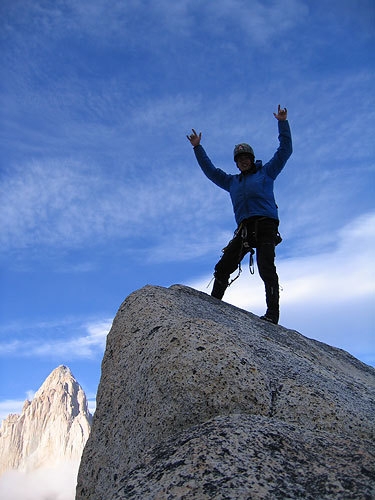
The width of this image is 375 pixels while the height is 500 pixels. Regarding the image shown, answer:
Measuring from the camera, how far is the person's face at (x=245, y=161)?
9531 millimetres

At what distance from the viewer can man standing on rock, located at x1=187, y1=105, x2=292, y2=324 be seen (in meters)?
8.83

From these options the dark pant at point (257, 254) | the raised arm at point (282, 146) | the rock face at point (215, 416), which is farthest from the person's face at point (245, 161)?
the rock face at point (215, 416)

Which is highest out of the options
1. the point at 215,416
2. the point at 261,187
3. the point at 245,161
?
the point at 245,161

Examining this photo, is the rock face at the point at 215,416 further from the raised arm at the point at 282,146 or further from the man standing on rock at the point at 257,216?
the raised arm at the point at 282,146

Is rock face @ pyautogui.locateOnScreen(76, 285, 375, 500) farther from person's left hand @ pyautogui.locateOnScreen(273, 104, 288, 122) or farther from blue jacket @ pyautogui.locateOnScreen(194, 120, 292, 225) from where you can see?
person's left hand @ pyautogui.locateOnScreen(273, 104, 288, 122)

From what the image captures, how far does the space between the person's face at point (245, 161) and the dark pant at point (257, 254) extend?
125cm

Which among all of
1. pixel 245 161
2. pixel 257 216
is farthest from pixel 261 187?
pixel 245 161

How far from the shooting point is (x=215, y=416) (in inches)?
169

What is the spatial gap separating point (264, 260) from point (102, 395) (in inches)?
170

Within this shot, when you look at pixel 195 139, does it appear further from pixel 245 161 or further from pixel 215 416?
pixel 215 416

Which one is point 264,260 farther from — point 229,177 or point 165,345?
point 165,345

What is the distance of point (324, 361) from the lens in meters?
7.72

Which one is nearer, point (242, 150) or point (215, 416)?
point (215, 416)

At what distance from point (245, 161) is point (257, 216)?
139 cm
